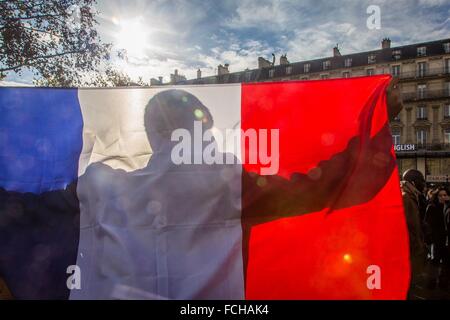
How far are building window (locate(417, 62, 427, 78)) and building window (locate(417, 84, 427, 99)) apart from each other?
1.19 meters

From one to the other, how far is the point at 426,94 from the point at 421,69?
3283 millimetres

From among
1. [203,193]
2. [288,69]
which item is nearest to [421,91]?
[288,69]

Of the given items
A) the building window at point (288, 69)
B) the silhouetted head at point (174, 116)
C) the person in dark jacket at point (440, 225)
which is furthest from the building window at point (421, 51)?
the silhouetted head at point (174, 116)

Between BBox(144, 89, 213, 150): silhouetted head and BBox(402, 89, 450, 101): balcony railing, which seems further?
BBox(402, 89, 450, 101): balcony railing

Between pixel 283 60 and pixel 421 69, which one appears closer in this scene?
pixel 421 69

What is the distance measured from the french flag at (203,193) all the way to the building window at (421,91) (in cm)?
4344

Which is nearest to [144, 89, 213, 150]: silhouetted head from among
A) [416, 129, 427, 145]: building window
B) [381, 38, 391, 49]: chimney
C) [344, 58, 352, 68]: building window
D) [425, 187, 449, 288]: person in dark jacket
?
[425, 187, 449, 288]: person in dark jacket

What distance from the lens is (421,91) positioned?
39.5 meters

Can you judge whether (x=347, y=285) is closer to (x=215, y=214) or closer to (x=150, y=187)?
(x=215, y=214)

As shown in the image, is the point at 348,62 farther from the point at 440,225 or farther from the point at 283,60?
the point at 440,225

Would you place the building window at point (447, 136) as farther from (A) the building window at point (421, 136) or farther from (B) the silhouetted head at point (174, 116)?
(B) the silhouetted head at point (174, 116)

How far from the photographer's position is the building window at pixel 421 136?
38.0m

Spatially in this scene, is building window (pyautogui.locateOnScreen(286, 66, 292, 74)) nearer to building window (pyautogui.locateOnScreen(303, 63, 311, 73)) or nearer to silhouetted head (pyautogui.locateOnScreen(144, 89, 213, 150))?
building window (pyautogui.locateOnScreen(303, 63, 311, 73))

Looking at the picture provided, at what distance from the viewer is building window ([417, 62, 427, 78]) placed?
39.7 metres
